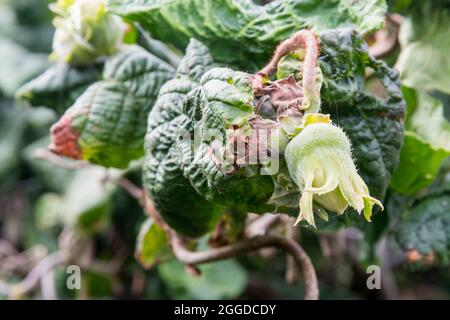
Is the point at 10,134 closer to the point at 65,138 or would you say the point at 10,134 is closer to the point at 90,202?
the point at 90,202

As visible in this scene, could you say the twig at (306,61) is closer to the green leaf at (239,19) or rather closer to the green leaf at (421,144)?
the green leaf at (239,19)

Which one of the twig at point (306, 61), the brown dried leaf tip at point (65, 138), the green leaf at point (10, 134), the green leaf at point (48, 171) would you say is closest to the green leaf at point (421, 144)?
the twig at point (306, 61)

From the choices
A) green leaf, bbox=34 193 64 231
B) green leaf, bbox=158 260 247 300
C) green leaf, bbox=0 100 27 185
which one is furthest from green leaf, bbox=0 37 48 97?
green leaf, bbox=158 260 247 300

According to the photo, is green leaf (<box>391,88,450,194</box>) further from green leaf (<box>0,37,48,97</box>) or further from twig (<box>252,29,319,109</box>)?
green leaf (<box>0,37,48,97</box>)

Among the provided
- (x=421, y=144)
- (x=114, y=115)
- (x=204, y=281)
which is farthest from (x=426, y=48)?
(x=204, y=281)
